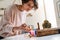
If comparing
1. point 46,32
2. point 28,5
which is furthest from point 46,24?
point 28,5

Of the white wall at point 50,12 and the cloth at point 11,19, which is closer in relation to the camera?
the cloth at point 11,19

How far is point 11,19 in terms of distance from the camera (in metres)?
1.41

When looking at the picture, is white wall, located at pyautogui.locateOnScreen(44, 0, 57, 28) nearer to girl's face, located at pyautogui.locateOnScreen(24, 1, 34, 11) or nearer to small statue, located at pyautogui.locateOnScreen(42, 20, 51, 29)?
small statue, located at pyautogui.locateOnScreen(42, 20, 51, 29)

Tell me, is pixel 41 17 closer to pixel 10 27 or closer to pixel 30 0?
pixel 30 0

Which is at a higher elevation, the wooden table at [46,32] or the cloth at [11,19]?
the cloth at [11,19]

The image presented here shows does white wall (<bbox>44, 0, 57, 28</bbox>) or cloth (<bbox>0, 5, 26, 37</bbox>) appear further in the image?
white wall (<bbox>44, 0, 57, 28</bbox>)

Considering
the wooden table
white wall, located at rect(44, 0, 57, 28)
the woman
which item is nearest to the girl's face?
the woman

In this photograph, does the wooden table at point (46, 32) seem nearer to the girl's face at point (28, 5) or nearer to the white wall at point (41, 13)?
the white wall at point (41, 13)

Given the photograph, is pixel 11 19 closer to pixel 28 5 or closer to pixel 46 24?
pixel 28 5

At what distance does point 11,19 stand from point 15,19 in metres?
0.04

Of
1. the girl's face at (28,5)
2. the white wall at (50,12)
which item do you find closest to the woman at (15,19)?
the girl's face at (28,5)

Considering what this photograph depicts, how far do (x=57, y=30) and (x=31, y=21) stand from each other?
12.2 inches

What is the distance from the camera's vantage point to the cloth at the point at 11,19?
4.50ft

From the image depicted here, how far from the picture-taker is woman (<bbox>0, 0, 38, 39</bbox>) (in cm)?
137
